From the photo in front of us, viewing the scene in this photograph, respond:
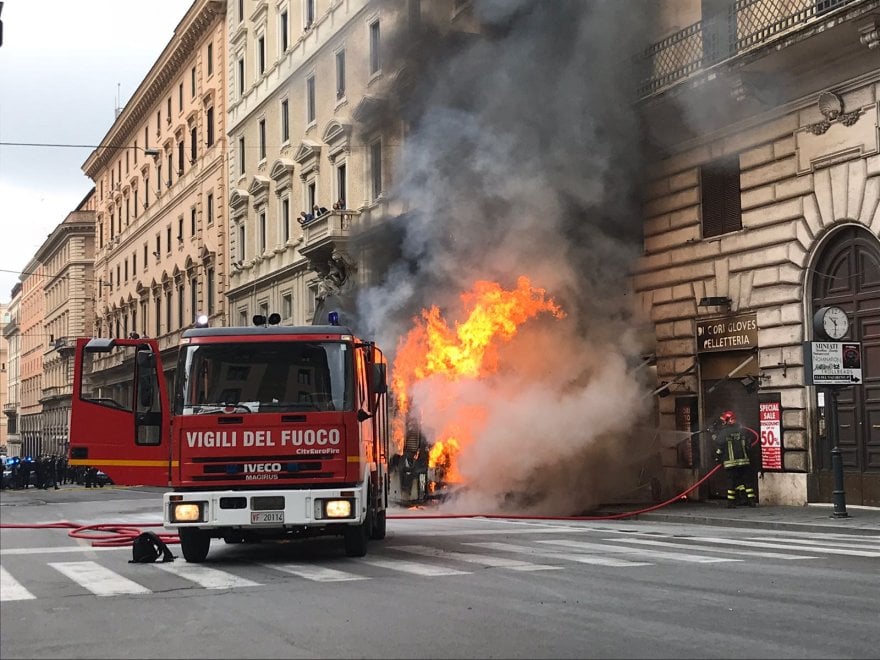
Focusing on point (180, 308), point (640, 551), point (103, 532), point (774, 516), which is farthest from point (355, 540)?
point (180, 308)

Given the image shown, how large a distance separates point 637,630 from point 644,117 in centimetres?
1634

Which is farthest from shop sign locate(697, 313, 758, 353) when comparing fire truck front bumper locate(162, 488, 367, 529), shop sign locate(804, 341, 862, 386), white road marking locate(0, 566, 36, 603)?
white road marking locate(0, 566, 36, 603)

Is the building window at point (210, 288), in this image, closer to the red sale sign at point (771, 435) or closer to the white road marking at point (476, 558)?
the red sale sign at point (771, 435)

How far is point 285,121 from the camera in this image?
4153 cm

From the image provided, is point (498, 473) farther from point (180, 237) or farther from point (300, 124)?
point (180, 237)

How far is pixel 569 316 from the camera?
21.4 m

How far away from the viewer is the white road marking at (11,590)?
9082 mm

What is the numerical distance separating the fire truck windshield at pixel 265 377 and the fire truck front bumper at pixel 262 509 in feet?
2.76

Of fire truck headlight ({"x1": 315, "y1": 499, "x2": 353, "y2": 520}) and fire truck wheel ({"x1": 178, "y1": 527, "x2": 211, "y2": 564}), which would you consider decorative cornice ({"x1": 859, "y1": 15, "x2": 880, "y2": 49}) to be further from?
fire truck wheel ({"x1": 178, "y1": 527, "x2": 211, "y2": 564})

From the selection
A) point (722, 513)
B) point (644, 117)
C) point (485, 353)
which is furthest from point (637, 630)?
point (644, 117)

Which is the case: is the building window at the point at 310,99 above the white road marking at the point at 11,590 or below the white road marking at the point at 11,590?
above

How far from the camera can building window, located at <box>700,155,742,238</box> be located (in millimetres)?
20688

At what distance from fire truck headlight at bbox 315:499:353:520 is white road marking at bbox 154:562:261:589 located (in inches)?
42.5

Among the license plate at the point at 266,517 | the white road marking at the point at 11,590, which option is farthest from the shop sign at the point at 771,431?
the white road marking at the point at 11,590
